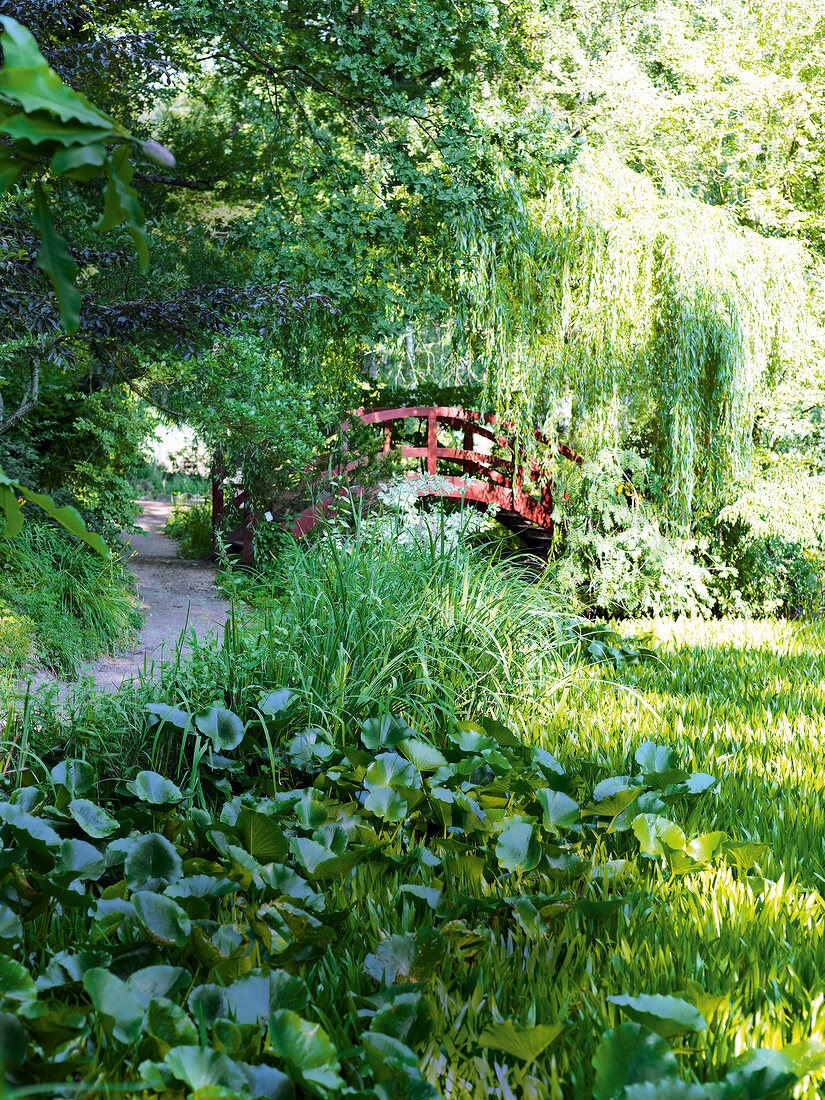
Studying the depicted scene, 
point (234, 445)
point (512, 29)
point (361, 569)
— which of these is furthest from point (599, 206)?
point (361, 569)

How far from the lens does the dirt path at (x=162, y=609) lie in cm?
504

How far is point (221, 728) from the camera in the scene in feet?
8.54

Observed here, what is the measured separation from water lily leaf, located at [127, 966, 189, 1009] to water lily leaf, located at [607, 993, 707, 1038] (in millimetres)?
658

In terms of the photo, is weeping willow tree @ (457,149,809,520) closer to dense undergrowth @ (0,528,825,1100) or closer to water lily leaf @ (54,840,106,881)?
dense undergrowth @ (0,528,825,1100)

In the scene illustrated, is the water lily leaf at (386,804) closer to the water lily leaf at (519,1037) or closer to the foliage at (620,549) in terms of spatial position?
the water lily leaf at (519,1037)

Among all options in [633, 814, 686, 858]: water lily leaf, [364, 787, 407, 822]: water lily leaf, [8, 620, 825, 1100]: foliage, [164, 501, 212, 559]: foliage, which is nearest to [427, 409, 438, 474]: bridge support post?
[164, 501, 212, 559]: foliage

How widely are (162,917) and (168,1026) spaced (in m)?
0.33

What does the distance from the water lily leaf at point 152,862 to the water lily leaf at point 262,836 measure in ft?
0.56

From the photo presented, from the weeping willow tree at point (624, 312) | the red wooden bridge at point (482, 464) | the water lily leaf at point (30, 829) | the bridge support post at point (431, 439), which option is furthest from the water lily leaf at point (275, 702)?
Result: the bridge support post at point (431, 439)

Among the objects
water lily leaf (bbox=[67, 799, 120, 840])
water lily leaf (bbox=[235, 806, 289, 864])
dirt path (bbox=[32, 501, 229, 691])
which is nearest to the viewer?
water lily leaf (bbox=[235, 806, 289, 864])

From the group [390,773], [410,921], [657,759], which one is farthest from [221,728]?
[657,759]

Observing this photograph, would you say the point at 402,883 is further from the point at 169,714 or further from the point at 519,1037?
the point at 169,714

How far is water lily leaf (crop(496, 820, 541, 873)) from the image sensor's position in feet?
6.19

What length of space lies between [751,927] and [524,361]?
6461mm
